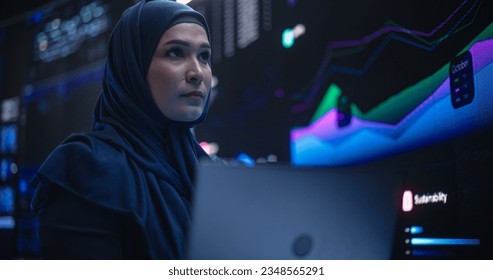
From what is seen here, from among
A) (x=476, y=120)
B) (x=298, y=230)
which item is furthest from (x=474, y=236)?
(x=298, y=230)

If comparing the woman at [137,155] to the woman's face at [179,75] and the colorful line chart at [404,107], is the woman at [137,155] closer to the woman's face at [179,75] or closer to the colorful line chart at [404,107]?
the woman's face at [179,75]

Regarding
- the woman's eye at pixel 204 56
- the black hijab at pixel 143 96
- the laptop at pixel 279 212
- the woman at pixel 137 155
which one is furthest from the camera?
the woman's eye at pixel 204 56

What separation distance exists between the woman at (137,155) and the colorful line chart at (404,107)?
68cm

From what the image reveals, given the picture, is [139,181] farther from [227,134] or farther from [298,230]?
[227,134]

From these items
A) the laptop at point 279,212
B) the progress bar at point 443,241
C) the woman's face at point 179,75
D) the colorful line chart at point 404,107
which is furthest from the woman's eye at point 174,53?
the progress bar at point 443,241

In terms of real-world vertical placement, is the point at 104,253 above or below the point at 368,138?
below

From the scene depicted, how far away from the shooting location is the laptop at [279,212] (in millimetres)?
785

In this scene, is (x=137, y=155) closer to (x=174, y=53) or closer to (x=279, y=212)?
(x=174, y=53)

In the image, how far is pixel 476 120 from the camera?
1.35m

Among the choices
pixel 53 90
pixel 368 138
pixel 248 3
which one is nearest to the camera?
pixel 368 138

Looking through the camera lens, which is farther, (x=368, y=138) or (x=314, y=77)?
(x=314, y=77)

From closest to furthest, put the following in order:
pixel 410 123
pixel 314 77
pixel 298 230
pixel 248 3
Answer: pixel 298 230 < pixel 410 123 < pixel 314 77 < pixel 248 3

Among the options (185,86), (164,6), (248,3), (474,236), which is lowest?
(474,236)

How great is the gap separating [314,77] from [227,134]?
0.63 m
